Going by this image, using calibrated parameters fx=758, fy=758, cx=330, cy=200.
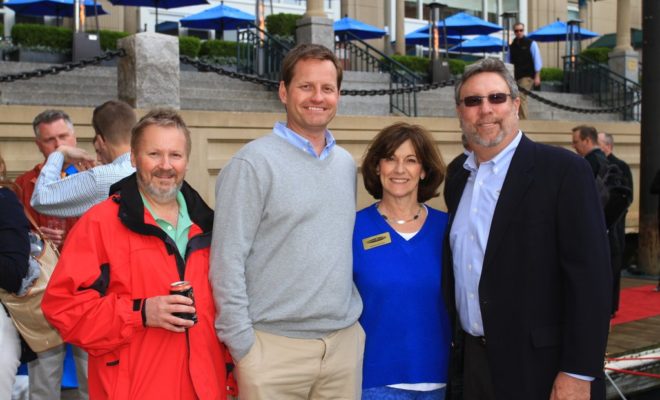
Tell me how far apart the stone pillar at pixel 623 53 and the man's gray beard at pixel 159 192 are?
763 inches

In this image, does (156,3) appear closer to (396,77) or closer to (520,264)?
(396,77)

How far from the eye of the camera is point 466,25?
2503 centimetres

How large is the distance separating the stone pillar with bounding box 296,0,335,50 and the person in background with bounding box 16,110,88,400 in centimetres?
919

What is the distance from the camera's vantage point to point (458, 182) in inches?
144

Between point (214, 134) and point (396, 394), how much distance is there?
20.1ft

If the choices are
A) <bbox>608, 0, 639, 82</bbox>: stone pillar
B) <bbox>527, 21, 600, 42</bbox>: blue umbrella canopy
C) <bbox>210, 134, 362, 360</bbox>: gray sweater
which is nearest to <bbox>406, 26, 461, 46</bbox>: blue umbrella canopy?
<bbox>527, 21, 600, 42</bbox>: blue umbrella canopy

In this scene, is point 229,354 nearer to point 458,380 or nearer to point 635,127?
point 458,380

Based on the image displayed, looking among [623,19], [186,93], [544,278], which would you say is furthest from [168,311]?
[623,19]

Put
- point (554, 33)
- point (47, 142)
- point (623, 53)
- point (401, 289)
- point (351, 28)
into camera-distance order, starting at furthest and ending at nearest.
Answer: point (554, 33), point (351, 28), point (623, 53), point (47, 142), point (401, 289)

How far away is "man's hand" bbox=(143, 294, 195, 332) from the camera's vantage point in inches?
112

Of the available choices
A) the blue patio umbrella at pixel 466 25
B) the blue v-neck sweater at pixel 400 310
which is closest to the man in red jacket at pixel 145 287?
the blue v-neck sweater at pixel 400 310

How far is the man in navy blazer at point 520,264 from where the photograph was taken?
309 centimetres

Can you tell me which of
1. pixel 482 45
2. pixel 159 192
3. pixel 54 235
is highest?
pixel 482 45

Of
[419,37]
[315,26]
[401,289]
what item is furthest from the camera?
[419,37]
